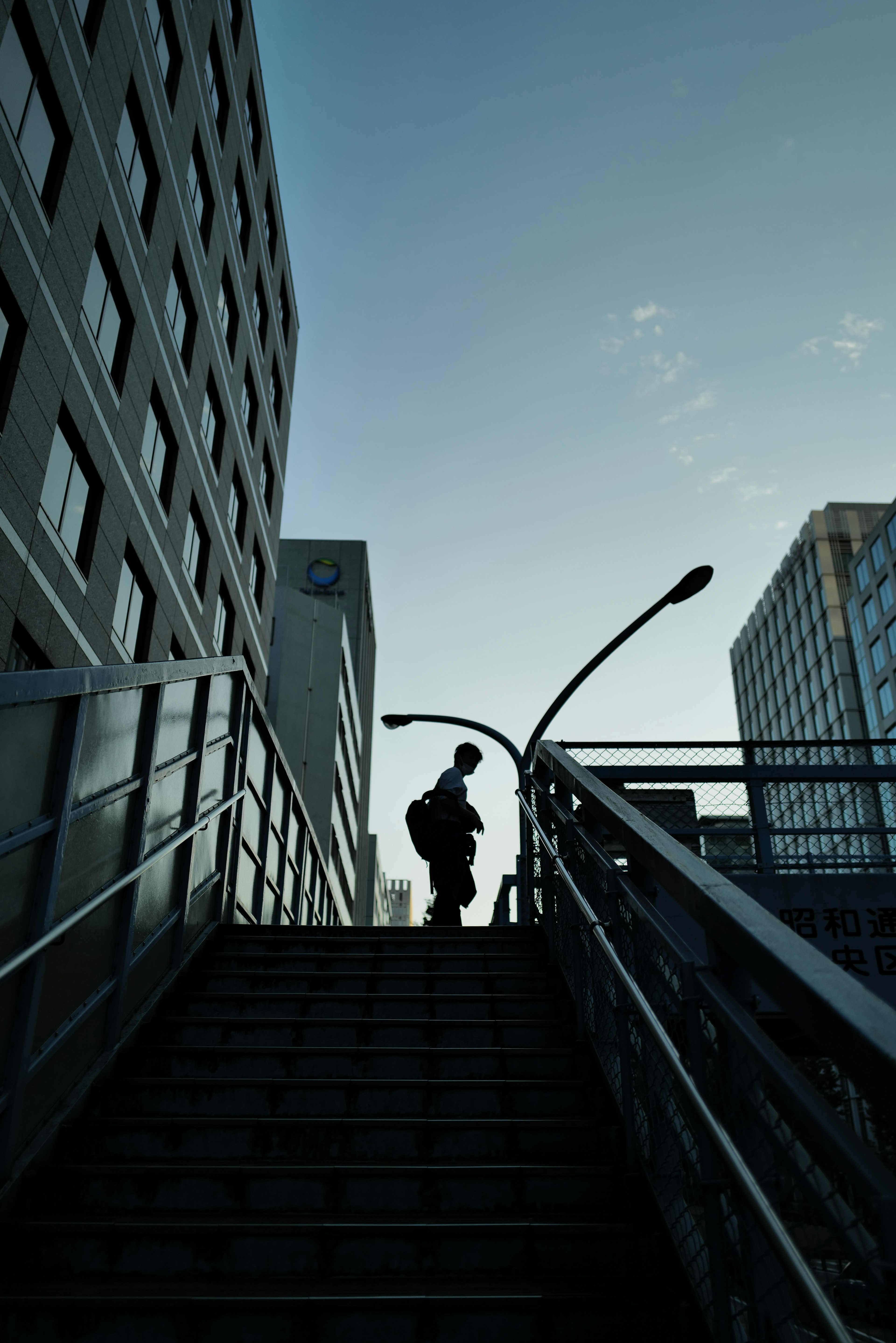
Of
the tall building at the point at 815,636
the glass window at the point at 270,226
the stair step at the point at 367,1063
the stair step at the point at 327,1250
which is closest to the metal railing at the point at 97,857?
the stair step at the point at 367,1063

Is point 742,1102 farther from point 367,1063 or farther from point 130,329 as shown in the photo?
point 130,329

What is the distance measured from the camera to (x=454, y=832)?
846cm

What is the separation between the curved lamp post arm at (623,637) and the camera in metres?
11.9

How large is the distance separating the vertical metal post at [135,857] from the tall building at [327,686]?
116ft

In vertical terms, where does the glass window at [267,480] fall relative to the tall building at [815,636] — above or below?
below

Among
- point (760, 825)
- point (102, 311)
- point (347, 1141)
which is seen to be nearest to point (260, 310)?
point (102, 311)

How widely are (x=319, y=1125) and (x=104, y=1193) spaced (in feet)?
2.52

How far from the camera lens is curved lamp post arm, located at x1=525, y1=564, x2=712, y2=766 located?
11945 millimetres

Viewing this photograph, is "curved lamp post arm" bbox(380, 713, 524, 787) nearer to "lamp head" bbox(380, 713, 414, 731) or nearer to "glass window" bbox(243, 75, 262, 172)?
"lamp head" bbox(380, 713, 414, 731)

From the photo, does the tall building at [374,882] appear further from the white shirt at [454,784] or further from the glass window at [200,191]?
the white shirt at [454,784]

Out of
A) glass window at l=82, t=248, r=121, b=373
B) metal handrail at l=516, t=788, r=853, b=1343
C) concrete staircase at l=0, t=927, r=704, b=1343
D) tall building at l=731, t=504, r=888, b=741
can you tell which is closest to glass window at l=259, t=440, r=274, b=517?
glass window at l=82, t=248, r=121, b=373

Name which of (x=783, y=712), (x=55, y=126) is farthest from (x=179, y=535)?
(x=783, y=712)

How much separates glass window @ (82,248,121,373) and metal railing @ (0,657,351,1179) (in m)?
9.71

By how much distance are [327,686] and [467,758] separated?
36931mm
